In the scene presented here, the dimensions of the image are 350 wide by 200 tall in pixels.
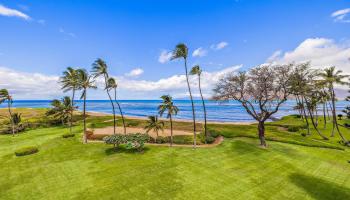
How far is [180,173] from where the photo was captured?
18188 millimetres

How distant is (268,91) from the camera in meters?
25.6

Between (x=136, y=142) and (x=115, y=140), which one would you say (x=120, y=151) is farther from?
(x=136, y=142)

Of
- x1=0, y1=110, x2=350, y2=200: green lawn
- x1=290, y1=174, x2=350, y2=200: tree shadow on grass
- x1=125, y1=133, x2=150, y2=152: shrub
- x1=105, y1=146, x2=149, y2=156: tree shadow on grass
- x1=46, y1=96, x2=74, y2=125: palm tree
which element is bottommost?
x1=290, y1=174, x2=350, y2=200: tree shadow on grass

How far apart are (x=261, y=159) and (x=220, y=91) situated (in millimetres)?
11726

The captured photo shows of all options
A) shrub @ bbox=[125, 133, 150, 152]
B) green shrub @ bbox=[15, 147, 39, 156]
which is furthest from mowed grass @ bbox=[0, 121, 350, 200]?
shrub @ bbox=[125, 133, 150, 152]

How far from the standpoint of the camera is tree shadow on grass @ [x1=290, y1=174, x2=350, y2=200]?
1445 centimetres

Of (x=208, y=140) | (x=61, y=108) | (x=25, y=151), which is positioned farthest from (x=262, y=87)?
(x=61, y=108)

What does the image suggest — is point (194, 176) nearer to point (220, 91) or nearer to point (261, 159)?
point (261, 159)

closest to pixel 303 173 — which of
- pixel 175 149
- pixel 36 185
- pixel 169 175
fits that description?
pixel 169 175

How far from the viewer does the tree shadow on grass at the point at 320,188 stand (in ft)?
47.4

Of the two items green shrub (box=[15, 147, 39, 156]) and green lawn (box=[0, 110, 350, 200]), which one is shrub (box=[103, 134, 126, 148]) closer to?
green lawn (box=[0, 110, 350, 200])

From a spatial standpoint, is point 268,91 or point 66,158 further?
point 268,91

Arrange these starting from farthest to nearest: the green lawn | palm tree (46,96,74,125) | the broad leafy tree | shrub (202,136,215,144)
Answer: palm tree (46,96,74,125), shrub (202,136,215,144), the broad leafy tree, the green lawn

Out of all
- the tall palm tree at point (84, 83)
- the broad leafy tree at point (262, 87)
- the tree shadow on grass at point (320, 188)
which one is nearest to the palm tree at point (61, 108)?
the tall palm tree at point (84, 83)
